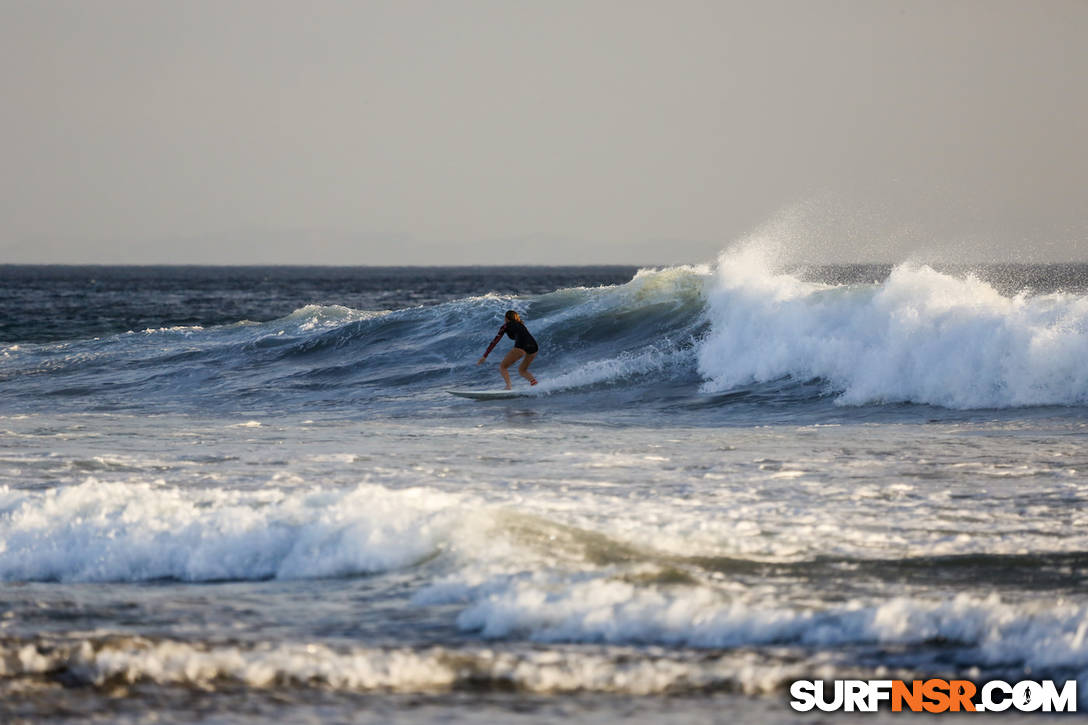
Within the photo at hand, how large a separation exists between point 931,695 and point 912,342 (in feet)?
39.9

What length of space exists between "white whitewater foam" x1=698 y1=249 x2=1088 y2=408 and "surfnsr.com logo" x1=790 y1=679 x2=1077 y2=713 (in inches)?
403

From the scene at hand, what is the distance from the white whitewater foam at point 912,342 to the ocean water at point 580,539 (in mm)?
56

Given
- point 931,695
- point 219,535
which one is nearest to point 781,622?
point 931,695

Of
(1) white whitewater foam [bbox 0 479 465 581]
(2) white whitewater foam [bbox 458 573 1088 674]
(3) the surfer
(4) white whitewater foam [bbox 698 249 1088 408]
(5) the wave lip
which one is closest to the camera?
(5) the wave lip

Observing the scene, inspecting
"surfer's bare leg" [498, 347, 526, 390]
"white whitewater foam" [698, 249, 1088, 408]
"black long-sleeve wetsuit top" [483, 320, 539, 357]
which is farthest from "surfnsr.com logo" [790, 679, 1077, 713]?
"black long-sleeve wetsuit top" [483, 320, 539, 357]

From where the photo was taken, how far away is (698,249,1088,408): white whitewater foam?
49.5 ft

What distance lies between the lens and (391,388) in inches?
788

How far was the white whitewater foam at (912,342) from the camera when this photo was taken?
49.5ft

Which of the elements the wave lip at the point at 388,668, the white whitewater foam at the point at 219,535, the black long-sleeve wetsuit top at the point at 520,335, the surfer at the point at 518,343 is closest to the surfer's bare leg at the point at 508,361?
the surfer at the point at 518,343

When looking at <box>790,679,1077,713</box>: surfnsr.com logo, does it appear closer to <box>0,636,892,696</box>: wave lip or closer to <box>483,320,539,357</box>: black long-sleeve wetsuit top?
<box>0,636,892,696</box>: wave lip

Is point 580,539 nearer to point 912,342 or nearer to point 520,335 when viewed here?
point 912,342

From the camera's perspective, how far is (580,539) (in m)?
7.62

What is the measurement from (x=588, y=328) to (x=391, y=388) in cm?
548

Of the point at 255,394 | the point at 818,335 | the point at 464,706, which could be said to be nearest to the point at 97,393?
the point at 255,394
